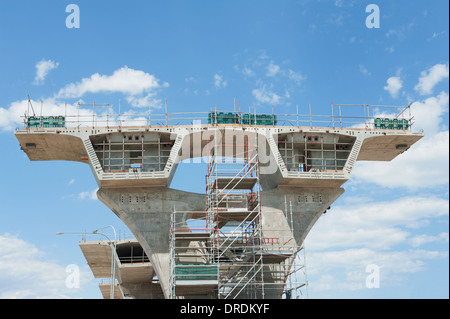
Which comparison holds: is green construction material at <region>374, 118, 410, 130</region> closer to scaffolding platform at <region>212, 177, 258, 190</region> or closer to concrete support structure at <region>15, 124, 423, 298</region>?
concrete support structure at <region>15, 124, 423, 298</region>

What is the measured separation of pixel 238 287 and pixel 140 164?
540 inches

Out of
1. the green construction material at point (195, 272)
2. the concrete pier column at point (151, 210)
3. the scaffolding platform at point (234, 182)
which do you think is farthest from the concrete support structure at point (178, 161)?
the green construction material at point (195, 272)

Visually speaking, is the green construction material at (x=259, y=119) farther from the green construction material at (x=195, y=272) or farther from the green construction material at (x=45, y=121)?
the green construction material at (x=45, y=121)

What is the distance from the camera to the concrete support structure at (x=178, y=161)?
54.3 meters

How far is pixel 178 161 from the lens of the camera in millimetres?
56875

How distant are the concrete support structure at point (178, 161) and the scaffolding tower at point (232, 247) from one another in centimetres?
110

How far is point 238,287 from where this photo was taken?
53.6 m

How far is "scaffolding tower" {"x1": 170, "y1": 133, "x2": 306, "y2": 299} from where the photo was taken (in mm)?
50500

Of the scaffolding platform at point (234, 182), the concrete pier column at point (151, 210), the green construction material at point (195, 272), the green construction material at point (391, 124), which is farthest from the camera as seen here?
the green construction material at point (391, 124)

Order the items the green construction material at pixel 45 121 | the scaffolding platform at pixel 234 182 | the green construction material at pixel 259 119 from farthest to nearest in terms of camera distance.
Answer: the green construction material at pixel 259 119, the green construction material at pixel 45 121, the scaffolding platform at pixel 234 182

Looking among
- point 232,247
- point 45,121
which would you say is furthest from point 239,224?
point 45,121

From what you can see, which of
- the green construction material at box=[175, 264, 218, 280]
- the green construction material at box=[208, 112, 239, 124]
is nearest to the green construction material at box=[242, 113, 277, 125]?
the green construction material at box=[208, 112, 239, 124]

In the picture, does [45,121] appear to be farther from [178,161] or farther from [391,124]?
[391,124]
